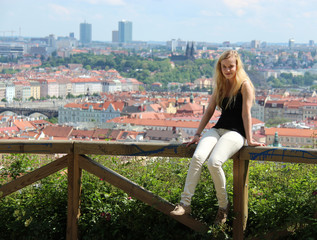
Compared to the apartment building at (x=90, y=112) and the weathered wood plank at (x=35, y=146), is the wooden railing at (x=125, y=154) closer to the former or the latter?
the weathered wood plank at (x=35, y=146)

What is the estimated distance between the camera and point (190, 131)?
105 ft

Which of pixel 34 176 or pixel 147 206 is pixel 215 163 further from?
pixel 34 176

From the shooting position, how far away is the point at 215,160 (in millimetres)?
1639

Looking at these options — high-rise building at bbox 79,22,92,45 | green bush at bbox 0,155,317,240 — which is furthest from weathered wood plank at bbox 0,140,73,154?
high-rise building at bbox 79,22,92,45

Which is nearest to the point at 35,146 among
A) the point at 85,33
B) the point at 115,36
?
the point at 85,33

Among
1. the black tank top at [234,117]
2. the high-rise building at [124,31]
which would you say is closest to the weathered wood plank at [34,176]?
the black tank top at [234,117]

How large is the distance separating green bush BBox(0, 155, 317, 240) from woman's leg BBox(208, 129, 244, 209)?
8cm

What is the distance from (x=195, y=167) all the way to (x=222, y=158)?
80 millimetres

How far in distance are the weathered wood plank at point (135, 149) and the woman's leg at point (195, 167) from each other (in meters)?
0.05

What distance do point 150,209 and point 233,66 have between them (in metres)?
0.49

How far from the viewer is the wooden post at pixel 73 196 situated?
1.77 m

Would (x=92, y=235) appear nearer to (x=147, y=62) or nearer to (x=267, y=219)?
(x=267, y=219)

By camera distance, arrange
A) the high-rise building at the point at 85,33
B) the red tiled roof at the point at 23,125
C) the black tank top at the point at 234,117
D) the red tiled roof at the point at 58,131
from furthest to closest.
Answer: the high-rise building at the point at 85,33 → the red tiled roof at the point at 23,125 → the red tiled roof at the point at 58,131 → the black tank top at the point at 234,117

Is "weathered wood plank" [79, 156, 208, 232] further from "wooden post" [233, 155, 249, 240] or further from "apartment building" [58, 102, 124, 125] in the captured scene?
"apartment building" [58, 102, 124, 125]
